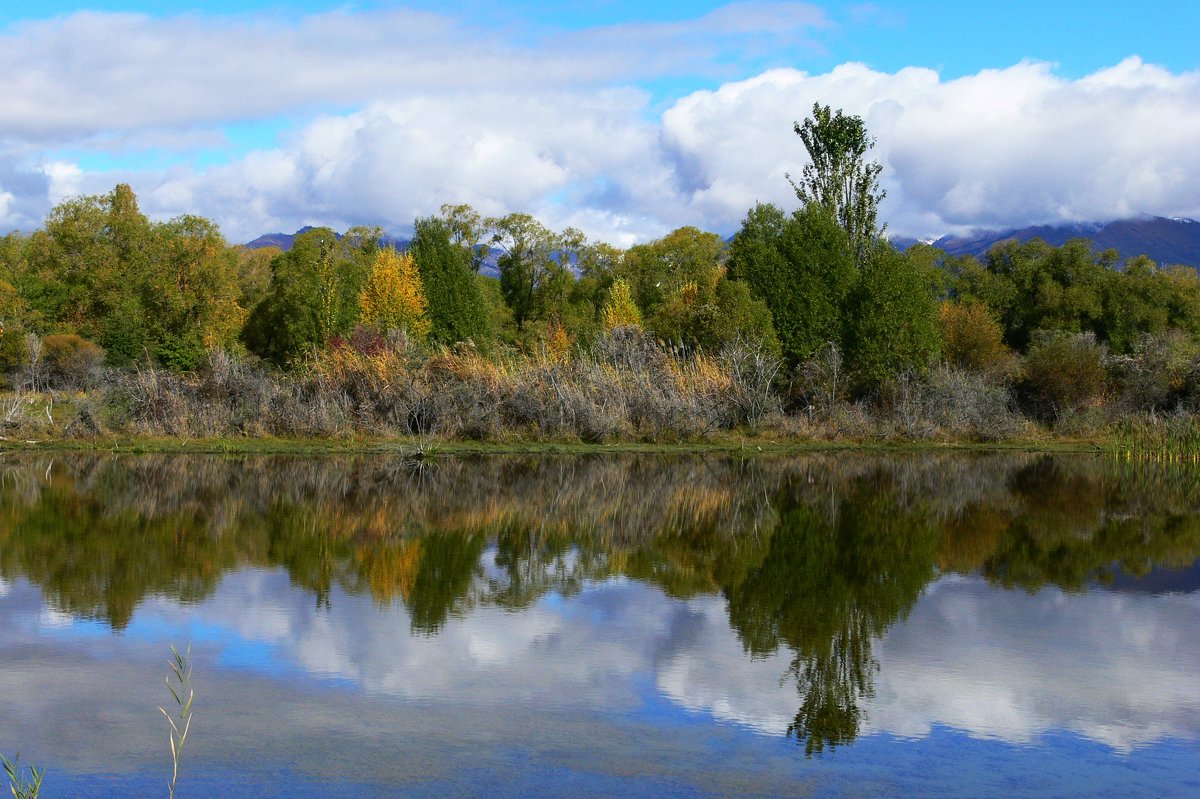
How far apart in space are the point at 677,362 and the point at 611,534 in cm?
1695

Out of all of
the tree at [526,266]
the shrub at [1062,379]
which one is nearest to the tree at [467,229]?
the tree at [526,266]

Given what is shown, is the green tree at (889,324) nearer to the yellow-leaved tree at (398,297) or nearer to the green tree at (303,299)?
the yellow-leaved tree at (398,297)

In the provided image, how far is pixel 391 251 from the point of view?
51.5m

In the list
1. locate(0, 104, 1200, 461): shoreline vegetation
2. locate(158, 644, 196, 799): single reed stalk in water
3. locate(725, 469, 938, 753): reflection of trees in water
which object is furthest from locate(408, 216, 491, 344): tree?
locate(158, 644, 196, 799): single reed stalk in water

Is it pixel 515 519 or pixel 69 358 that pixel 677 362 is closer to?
pixel 515 519

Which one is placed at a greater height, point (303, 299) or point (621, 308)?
point (621, 308)

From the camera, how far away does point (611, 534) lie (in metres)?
17.5

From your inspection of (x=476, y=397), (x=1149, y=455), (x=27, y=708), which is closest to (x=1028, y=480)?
(x=1149, y=455)

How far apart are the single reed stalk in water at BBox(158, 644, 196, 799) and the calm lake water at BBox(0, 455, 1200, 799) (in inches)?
4.6

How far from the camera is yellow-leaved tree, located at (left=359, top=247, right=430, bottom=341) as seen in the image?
154 feet

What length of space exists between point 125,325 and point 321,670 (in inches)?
1738

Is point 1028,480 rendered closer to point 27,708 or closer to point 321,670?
point 321,670

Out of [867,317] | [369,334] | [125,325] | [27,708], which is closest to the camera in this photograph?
[27,708]

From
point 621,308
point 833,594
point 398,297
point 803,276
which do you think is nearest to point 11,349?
point 398,297
